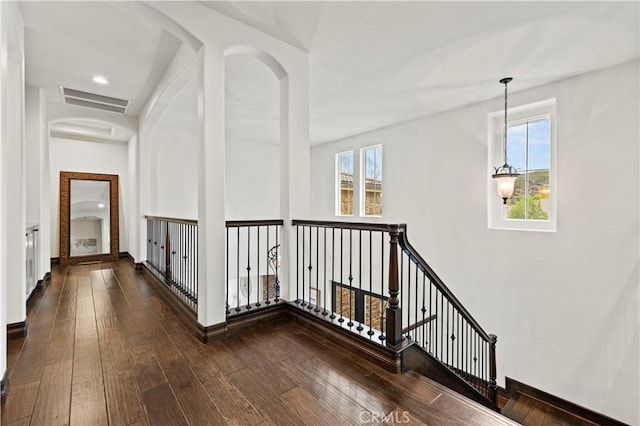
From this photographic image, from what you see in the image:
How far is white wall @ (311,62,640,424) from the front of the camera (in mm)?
3248

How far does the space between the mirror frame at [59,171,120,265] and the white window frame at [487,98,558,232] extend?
695cm

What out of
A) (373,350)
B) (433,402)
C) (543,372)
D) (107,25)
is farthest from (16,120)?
(543,372)

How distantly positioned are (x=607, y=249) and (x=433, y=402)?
125 inches

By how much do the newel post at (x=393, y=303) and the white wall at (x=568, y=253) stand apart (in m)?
2.89

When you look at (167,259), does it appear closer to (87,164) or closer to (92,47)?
(92,47)

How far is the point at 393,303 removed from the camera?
6.93ft

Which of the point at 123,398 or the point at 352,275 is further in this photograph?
the point at 352,275

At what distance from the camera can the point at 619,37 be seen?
2752mm

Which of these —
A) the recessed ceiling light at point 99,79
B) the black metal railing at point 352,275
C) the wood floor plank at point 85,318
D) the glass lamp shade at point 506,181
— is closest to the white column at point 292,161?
the black metal railing at point 352,275

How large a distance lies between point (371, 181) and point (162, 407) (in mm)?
5371

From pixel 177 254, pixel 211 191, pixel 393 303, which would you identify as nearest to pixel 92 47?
pixel 211 191

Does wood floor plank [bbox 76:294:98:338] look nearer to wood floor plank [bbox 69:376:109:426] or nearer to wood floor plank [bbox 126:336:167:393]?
wood floor plank [bbox 126:336:167:393]

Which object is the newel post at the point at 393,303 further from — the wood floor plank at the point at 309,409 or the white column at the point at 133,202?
the white column at the point at 133,202

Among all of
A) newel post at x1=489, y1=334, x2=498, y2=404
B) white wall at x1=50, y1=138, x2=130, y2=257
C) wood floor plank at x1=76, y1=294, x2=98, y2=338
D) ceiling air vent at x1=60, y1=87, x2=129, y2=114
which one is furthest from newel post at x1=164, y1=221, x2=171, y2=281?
newel post at x1=489, y1=334, x2=498, y2=404
